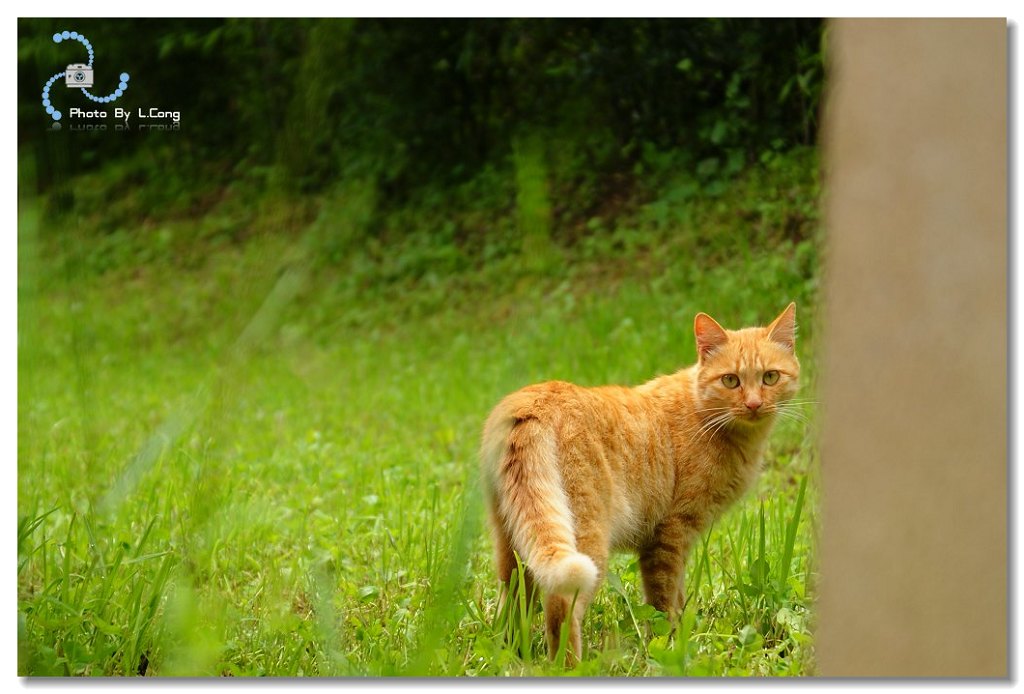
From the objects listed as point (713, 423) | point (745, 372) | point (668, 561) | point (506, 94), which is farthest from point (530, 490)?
point (506, 94)

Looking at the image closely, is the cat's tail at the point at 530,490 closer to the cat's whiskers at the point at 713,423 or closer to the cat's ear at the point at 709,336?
the cat's whiskers at the point at 713,423

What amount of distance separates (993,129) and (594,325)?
14.5 feet

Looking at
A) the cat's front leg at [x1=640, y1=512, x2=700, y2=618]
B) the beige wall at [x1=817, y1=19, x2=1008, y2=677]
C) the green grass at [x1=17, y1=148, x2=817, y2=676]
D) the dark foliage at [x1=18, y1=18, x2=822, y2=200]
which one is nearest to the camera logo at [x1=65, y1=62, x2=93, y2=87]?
the green grass at [x1=17, y1=148, x2=817, y2=676]

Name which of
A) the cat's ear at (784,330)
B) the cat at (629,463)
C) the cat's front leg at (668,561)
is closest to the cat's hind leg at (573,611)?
the cat at (629,463)

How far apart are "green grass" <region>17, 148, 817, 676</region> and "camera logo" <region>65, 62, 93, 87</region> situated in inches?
27.6

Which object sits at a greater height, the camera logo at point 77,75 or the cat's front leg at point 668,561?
the camera logo at point 77,75

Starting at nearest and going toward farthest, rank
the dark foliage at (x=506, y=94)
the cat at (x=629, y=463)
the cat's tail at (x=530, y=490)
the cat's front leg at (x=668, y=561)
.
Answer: the cat's tail at (x=530, y=490) → the cat at (x=629, y=463) → the cat's front leg at (x=668, y=561) → the dark foliage at (x=506, y=94)

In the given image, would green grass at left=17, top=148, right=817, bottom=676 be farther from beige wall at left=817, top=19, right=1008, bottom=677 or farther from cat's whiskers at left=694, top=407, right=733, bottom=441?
beige wall at left=817, top=19, right=1008, bottom=677

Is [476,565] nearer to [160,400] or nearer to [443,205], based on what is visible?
[160,400]

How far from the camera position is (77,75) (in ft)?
10.8

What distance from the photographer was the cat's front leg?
2914mm

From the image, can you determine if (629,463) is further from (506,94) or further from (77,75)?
(506,94)

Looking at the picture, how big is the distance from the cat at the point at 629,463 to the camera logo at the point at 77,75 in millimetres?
1686

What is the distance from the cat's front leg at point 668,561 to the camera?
291 cm
